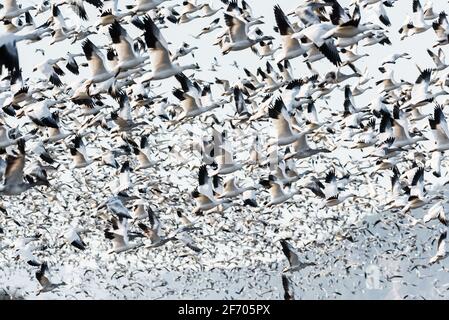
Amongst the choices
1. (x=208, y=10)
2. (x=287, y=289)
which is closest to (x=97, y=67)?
(x=287, y=289)

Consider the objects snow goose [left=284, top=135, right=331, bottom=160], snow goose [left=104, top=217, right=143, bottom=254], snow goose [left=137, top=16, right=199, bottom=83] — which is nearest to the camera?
snow goose [left=137, top=16, right=199, bottom=83]

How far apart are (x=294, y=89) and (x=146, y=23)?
22.6ft

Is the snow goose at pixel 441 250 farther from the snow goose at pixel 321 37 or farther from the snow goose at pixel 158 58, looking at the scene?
the snow goose at pixel 158 58

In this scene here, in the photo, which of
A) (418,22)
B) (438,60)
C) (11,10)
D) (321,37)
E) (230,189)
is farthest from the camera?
(438,60)

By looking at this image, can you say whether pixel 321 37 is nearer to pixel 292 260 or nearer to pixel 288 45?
pixel 288 45

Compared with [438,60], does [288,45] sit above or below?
above

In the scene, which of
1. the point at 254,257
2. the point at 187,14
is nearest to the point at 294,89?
the point at 187,14

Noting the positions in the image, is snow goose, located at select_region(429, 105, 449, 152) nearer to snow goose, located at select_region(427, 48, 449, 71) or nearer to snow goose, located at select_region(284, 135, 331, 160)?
snow goose, located at select_region(284, 135, 331, 160)

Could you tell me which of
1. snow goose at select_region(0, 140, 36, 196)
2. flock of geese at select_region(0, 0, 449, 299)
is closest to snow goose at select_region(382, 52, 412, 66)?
flock of geese at select_region(0, 0, 449, 299)

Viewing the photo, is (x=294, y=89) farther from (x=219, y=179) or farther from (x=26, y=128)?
(x=26, y=128)

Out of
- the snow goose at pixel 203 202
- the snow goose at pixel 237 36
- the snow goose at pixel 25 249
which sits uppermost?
the snow goose at pixel 237 36

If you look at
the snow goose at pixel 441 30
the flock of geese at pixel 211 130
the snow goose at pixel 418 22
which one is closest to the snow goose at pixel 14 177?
the flock of geese at pixel 211 130
